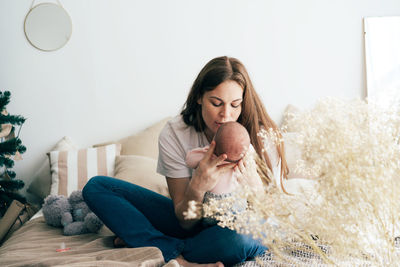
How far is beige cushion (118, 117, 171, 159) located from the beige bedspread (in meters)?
0.81

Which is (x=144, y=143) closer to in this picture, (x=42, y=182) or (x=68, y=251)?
(x=42, y=182)

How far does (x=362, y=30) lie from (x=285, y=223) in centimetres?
277

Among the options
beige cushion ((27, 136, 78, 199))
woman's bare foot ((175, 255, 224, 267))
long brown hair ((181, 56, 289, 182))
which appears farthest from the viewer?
beige cushion ((27, 136, 78, 199))

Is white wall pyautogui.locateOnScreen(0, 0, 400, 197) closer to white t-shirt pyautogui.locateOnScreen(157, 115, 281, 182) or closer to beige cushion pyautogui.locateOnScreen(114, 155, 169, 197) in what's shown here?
beige cushion pyautogui.locateOnScreen(114, 155, 169, 197)

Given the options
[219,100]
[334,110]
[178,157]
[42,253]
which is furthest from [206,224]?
[334,110]

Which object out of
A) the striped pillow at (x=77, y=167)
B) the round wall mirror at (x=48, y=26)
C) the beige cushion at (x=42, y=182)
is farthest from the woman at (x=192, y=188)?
the round wall mirror at (x=48, y=26)

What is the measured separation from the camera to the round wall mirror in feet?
9.58

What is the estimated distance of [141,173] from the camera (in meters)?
2.45

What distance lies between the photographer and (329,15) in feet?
10.0

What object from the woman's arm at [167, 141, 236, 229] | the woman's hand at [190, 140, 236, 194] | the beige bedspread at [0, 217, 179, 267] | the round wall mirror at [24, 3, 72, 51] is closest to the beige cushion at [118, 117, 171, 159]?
the beige bedspread at [0, 217, 179, 267]

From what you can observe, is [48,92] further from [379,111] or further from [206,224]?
[379,111]

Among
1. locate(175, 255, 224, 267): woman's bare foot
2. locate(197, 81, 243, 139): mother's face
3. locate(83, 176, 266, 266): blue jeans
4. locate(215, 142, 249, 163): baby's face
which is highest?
locate(197, 81, 243, 139): mother's face

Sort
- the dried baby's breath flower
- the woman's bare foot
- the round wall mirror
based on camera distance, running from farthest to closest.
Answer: the round wall mirror
the woman's bare foot
the dried baby's breath flower

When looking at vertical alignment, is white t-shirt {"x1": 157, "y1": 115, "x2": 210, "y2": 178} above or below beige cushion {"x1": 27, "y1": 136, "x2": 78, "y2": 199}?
above
